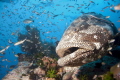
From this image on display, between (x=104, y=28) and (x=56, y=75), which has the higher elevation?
(x=104, y=28)

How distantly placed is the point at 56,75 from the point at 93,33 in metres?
4.24

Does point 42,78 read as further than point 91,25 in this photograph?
Yes

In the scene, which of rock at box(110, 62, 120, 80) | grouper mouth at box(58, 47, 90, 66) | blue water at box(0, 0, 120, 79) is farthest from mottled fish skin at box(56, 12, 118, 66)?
blue water at box(0, 0, 120, 79)

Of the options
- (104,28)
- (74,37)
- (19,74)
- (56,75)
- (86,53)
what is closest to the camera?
(86,53)

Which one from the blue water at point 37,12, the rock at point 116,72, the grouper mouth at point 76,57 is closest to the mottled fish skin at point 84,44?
the grouper mouth at point 76,57

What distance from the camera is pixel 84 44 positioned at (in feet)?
12.2

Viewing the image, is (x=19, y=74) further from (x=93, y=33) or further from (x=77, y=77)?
(x=93, y=33)

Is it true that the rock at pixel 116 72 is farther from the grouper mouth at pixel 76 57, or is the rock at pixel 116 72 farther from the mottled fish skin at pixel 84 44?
the grouper mouth at pixel 76 57

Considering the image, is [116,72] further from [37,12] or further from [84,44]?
[37,12]

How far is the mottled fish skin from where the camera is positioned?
3717mm

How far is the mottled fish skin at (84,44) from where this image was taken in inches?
146

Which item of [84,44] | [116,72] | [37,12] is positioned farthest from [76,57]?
[37,12]

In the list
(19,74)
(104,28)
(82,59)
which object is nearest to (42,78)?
(19,74)

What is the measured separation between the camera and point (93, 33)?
411 cm
